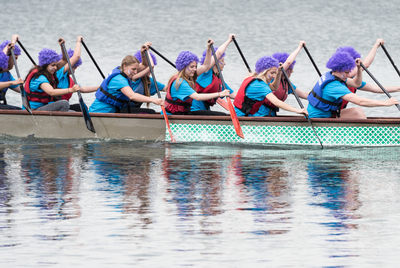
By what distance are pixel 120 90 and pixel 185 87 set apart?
96cm

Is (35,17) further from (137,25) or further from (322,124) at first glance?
(322,124)

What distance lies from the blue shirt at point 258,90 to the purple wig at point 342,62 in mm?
872

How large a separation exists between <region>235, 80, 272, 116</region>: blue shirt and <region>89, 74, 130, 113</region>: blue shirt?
159 cm

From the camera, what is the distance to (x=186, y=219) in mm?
8461

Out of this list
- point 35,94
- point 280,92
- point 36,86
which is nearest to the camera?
point 280,92

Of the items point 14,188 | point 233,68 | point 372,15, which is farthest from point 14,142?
point 372,15

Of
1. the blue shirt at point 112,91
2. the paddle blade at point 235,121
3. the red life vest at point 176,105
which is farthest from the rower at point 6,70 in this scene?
the paddle blade at point 235,121

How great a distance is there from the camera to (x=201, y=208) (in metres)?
8.98

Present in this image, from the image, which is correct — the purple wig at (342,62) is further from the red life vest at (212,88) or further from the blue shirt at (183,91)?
the red life vest at (212,88)

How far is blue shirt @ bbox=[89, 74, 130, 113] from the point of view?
47.2 ft

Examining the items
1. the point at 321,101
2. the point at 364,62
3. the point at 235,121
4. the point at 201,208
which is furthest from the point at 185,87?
the point at 201,208

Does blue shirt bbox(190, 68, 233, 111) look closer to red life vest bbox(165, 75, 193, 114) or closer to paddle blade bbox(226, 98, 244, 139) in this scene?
red life vest bbox(165, 75, 193, 114)

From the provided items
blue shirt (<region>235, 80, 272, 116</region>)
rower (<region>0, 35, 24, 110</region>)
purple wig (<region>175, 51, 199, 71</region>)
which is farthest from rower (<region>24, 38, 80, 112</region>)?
blue shirt (<region>235, 80, 272, 116</region>)

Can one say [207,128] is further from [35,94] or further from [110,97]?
[35,94]
